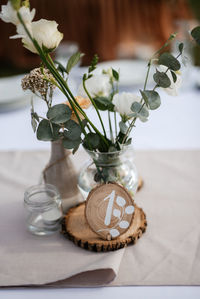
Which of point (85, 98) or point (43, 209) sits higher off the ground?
point (85, 98)

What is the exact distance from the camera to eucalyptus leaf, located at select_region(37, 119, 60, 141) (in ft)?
2.17

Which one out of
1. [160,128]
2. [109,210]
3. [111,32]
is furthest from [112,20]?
[109,210]

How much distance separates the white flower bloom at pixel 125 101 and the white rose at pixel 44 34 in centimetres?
15

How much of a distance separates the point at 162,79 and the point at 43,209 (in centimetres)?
36

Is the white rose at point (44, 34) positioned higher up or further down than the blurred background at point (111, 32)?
higher up

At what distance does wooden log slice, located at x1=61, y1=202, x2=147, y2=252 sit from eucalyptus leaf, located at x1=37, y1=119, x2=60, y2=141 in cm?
21

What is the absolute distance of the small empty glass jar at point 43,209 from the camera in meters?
0.76

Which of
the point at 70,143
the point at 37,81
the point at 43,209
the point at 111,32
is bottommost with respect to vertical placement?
the point at 111,32

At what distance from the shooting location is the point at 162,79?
65 cm

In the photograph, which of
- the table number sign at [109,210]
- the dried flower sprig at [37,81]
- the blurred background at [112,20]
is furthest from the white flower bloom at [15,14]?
the blurred background at [112,20]

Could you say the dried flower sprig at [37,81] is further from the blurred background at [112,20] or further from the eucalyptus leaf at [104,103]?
the blurred background at [112,20]

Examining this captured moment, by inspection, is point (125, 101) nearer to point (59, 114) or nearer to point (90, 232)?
point (59, 114)

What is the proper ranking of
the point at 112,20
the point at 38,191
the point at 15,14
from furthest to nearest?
1. the point at 112,20
2. the point at 38,191
3. the point at 15,14

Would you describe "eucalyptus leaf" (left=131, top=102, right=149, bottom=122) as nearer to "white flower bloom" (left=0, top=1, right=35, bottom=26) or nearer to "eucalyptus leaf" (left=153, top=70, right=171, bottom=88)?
"eucalyptus leaf" (left=153, top=70, right=171, bottom=88)
